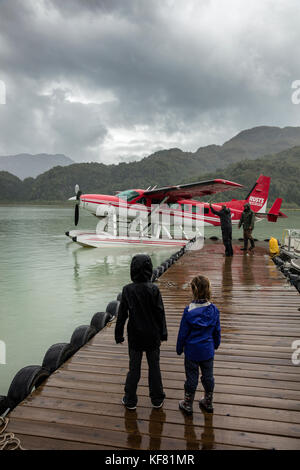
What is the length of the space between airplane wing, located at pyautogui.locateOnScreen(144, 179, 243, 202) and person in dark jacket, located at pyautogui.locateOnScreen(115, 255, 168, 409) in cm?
1384

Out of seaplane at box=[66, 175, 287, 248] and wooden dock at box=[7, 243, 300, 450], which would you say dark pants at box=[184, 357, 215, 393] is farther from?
seaplane at box=[66, 175, 287, 248]

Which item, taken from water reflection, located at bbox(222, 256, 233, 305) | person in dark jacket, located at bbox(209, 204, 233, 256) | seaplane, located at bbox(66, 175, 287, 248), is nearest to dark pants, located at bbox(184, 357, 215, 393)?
water reflection, located at bbox(222, 256, 233, 305)

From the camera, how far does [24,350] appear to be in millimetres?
5781

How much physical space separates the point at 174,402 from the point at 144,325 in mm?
805

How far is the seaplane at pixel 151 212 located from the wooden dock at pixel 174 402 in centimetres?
1319

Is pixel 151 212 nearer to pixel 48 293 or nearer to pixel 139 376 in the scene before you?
pixel 48 293

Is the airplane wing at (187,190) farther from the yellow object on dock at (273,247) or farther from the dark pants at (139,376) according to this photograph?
the dark pants at (139,376)

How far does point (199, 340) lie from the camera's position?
8.54 ft

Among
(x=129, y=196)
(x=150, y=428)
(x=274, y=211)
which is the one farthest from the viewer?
(x=274, y=211)

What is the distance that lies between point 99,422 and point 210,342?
1.10 m

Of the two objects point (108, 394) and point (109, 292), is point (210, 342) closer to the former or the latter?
point (108, 394)

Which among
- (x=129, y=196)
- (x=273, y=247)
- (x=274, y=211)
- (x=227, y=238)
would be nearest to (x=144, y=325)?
(x=227, y=238)

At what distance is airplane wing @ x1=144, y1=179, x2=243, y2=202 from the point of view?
1664 centimetres

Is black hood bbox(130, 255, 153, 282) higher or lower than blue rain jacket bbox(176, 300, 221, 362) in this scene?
higher
